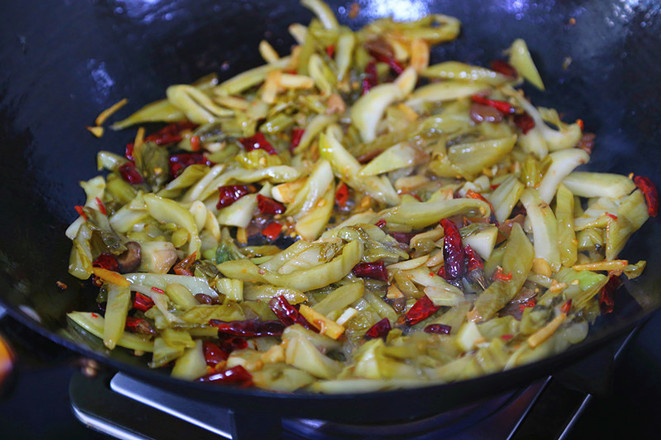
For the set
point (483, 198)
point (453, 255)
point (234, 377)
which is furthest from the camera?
point (483, 198)

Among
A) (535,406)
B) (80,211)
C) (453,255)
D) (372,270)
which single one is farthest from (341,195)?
(535,406)

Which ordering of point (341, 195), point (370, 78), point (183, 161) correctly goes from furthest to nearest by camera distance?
point (370, 78) → point (183, 161) → point (341, 195)

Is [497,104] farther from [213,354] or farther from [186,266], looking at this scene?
[213,354]

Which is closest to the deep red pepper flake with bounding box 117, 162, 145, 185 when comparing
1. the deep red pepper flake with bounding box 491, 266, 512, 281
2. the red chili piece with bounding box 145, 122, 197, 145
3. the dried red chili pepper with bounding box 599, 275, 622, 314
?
the red chili piece with bounding box 145, 122, 197, 145

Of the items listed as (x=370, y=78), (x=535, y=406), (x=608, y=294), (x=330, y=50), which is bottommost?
(x=535, y=406)

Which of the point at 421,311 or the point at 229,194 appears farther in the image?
the point at 229,194

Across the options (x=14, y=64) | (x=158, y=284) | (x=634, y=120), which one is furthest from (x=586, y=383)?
(x=14, y=64)
